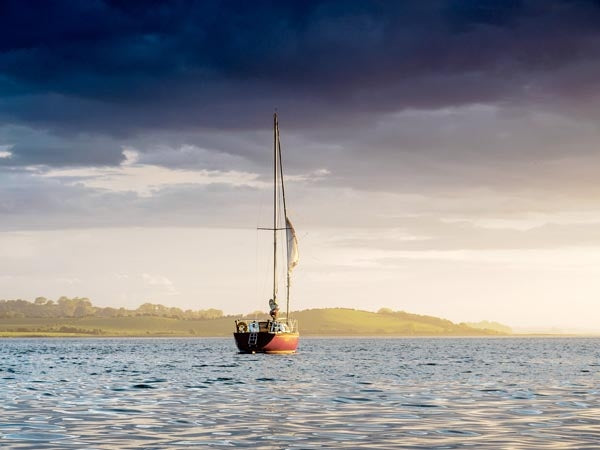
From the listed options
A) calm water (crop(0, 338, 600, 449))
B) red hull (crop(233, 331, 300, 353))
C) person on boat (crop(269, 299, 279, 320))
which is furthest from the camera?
person on boat (crop(269, 299, 279, 320))

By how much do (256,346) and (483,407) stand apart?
72396 millimetres

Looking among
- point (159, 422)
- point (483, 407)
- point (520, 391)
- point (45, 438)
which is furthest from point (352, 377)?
point (45, 438)

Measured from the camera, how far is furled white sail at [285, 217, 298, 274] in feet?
397

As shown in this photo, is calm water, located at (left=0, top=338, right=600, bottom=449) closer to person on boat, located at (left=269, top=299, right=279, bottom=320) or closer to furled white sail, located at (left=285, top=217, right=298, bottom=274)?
person on boat, located at (left=269, top=299, right=279, bottom=320)

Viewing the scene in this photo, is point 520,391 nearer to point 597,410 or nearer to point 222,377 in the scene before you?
point 597,410

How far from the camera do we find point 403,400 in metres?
44.8

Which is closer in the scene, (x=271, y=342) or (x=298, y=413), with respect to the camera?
(x=298, y=413)

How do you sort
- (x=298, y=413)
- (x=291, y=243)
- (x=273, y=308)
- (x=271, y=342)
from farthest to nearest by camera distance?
1. (x=291, y=243)
2. (x=273, y=308)
3. (x=271, y=342)
4. (x=298, y=413)

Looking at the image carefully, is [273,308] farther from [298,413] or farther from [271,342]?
[298,413]

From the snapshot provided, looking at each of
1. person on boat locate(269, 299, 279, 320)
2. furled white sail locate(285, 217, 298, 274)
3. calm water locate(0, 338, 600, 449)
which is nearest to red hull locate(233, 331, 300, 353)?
person on boat locate(269, 299, 279, 320)

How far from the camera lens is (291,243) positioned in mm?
121125

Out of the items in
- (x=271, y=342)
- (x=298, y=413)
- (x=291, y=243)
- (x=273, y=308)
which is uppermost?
(x=291, y=243)

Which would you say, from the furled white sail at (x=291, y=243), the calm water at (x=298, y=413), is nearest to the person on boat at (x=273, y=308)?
the furled white sail at (x=291, y=243)

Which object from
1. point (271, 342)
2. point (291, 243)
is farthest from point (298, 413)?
point (291, 243)
